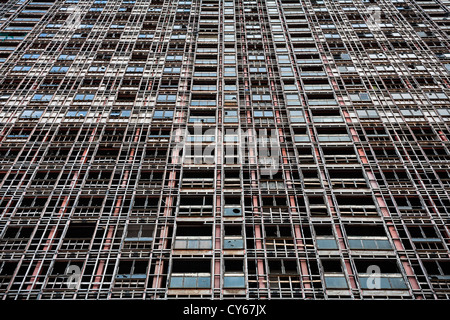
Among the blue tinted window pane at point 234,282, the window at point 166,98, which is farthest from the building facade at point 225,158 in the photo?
the window at point 166,98

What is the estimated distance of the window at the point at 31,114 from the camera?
29.3 metres

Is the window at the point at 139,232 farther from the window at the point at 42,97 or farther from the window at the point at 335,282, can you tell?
the window at the point at 42,97

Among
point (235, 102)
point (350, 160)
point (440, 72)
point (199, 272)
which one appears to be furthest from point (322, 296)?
point (440, 72)

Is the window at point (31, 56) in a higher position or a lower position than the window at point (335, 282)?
higher

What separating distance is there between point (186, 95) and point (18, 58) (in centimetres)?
1718

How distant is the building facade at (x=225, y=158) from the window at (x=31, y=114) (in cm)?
13

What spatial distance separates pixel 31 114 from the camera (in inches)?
1164

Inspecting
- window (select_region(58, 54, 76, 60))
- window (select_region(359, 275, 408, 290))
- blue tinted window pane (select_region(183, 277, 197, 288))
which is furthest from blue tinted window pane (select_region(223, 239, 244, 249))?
window (select_region(58, 54, 76, 60))

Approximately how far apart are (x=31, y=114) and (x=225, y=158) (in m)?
15.6

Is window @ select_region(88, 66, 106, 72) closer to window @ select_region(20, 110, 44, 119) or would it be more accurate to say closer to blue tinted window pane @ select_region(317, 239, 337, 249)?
window @ select_region(20, 110, 44, 119)

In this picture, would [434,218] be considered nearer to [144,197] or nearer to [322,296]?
[322,296]

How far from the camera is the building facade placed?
20328 millimetres

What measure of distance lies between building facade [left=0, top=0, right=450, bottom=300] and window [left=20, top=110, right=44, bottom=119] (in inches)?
5.2

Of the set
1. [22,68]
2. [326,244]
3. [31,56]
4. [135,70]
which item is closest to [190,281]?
[326,244]
